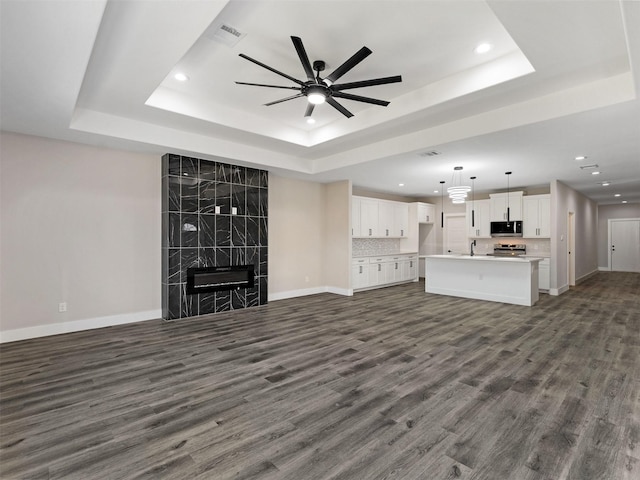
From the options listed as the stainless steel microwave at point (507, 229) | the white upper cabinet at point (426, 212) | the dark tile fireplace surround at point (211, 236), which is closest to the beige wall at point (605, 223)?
the stainless steel microwave at point (507, 229)

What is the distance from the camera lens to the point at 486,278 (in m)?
6.98

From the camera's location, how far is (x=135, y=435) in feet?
7.27

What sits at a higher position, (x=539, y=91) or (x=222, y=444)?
(x=539, y=91)

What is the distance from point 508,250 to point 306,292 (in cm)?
596

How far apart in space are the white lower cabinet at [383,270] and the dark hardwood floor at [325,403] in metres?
3.29

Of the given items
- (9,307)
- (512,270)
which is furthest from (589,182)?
(9,307)

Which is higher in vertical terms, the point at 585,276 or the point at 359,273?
the point at 359,273

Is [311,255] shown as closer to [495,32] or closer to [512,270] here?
[512,270]

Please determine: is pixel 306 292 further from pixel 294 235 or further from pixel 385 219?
pixel 385 219

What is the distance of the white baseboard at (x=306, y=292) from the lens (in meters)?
7.14

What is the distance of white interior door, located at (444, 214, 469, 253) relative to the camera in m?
10.2

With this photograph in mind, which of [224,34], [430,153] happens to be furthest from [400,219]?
[224,34]

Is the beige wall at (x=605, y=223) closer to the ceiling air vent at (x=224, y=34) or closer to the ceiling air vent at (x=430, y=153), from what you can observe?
the ceiling air vent at (x=430, y=153)

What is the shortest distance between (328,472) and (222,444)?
0.75 metres
